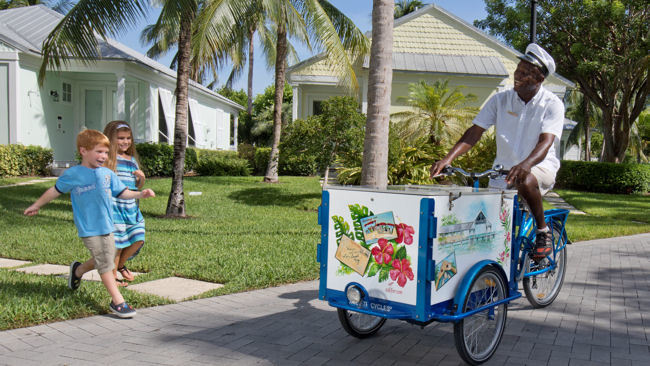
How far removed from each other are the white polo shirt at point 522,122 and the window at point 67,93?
18909mm

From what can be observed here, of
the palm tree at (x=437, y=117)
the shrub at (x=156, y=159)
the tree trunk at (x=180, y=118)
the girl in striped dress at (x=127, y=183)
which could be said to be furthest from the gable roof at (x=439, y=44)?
the girl in striped dress at (x=127, y=183)

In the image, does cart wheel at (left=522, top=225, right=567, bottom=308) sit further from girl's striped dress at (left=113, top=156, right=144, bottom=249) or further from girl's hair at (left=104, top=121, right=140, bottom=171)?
girl's hair at (left=104, top=121, right=140, bottom=171)

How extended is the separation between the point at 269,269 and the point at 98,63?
15.4 meters

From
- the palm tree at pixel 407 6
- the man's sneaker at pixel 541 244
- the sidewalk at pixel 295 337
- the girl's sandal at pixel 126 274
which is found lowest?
the sidewalk at pixel 295 337

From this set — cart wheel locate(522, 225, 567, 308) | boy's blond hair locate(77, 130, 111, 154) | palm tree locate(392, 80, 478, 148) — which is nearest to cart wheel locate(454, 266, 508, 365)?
cart wheel locate(522, 225, 567, 308)

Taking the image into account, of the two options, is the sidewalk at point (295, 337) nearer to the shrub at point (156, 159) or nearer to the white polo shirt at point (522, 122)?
the white polo shirt at point (522, 122)

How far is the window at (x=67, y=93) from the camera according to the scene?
19.7 m

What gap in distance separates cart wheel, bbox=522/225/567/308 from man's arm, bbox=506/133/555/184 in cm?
127

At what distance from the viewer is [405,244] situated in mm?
3416

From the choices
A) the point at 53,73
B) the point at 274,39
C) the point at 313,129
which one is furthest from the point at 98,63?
the point at 274,39

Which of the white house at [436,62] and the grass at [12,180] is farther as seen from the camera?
the white house at [436,62]

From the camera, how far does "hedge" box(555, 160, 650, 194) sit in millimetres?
20312

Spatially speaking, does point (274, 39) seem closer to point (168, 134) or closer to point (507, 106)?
point (168, 134)

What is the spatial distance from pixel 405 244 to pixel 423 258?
0.16 metres
